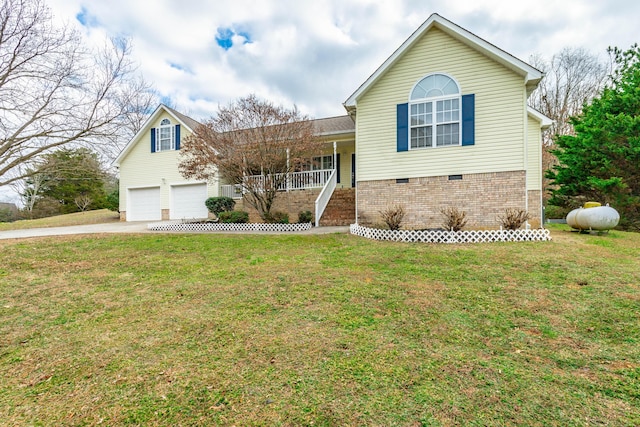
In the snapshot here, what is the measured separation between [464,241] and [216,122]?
1004cm

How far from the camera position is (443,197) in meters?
10.6

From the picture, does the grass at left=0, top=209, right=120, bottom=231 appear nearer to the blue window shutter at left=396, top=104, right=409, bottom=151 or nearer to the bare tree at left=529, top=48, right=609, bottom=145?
the blue window shutter at left=396, top=104, right=409, bottom=151

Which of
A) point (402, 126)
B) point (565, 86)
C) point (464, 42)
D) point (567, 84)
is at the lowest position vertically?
point (402, 126)

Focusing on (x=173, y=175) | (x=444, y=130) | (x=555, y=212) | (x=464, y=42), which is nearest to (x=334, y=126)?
(x=444, y=130)

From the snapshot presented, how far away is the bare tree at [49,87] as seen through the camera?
A: 14305 mm

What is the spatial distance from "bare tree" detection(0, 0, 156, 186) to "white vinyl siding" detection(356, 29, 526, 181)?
15.8 m

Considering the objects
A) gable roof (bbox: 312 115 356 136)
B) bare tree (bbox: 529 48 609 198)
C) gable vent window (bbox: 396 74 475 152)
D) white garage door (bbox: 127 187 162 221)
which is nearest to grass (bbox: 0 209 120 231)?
white garage door (bbox: 127 187 162 221)

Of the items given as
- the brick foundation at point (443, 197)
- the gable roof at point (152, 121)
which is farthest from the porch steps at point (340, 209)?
the gable roof at point (152, 121)

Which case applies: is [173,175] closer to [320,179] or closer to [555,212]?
[320,179]

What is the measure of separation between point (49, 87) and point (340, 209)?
16703 millimetres

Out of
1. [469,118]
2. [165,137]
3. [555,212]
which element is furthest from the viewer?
[165,137]

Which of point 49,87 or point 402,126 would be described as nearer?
point 402,126

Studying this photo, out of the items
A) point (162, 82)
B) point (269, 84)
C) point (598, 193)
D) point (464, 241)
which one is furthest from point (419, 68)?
point (162, 82)

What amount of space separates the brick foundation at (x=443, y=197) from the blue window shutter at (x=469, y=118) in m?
1.32
